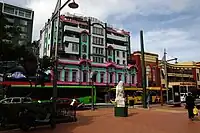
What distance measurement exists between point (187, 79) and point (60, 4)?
54.0 meters

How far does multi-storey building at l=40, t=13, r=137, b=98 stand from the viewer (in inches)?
1590

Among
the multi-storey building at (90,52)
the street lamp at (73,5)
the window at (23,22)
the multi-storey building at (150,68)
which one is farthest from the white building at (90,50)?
the street lamp at (73,5)

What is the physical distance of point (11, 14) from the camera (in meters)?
56.9

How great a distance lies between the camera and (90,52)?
44.1 m

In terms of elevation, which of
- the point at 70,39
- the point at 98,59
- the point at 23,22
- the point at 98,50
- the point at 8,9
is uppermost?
the point at 8,9

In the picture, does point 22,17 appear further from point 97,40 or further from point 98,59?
point 98,59

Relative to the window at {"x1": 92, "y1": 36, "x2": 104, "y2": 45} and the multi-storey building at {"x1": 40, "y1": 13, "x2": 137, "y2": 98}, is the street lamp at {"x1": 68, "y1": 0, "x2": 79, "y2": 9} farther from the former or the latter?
the window at {"x1": 92, "y1": 36, "x2": 104, "y2": 45}

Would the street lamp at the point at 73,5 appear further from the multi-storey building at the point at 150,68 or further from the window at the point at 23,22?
the window at the point at 23,22

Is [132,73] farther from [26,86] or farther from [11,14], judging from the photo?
[11,14]

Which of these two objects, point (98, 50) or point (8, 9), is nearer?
point (98, 50)

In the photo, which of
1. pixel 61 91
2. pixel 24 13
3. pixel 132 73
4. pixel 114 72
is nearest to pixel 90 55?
pixel 114 72

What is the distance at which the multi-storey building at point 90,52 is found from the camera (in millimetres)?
40375

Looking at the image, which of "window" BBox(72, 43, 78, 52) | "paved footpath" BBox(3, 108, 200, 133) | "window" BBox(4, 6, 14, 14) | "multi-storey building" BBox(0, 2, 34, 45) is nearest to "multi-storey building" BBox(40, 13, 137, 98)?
"window" BBox(72, 43, 78, 52)

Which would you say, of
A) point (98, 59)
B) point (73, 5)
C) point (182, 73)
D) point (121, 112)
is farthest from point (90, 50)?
point (73, 5)
